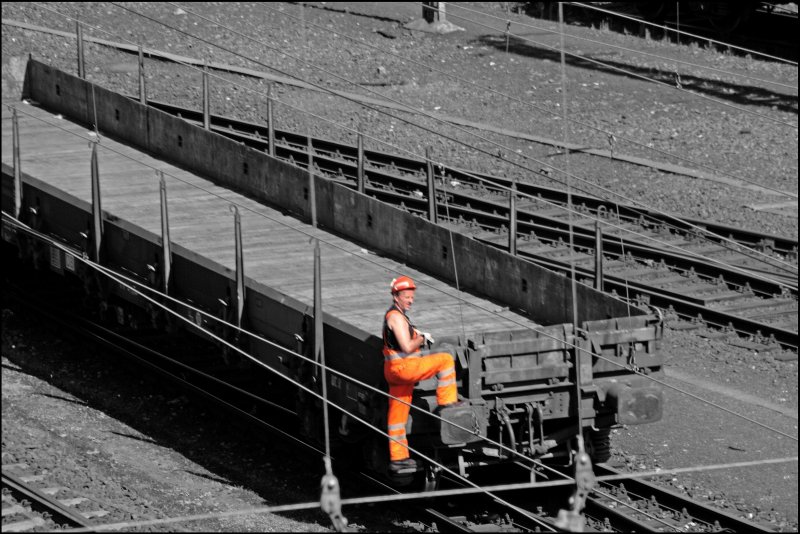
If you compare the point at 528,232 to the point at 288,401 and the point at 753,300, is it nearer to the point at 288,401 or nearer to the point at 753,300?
the point at 753,300

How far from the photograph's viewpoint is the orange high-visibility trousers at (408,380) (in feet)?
34.4

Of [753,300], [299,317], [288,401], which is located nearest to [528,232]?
[753,300]

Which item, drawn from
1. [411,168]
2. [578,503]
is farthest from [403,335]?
[411,168]

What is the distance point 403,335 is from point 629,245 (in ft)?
29.3

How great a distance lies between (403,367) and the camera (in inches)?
413

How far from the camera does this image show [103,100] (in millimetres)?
19828

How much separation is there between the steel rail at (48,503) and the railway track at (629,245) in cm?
572

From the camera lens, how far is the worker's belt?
10500 millimetres

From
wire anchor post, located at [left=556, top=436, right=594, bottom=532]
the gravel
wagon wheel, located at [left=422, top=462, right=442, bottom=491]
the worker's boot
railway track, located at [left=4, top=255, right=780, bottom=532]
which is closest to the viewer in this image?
wire anchor post, located at [left=556, top=436, right=594, bottom=532]

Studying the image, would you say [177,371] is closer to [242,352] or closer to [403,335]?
[242,352]

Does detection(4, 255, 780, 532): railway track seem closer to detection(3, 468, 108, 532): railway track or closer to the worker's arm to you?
detection(3, 468, 108, 532): railway track

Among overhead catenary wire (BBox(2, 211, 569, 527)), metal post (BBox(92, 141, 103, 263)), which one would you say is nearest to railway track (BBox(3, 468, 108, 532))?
overhead catenary wire (BBox(2, 211, 569, 527))

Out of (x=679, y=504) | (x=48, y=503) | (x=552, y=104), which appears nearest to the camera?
(x=48, y=503)

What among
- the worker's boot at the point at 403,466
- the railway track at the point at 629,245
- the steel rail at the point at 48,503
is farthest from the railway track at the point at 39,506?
the railway track at the point at 629,245
